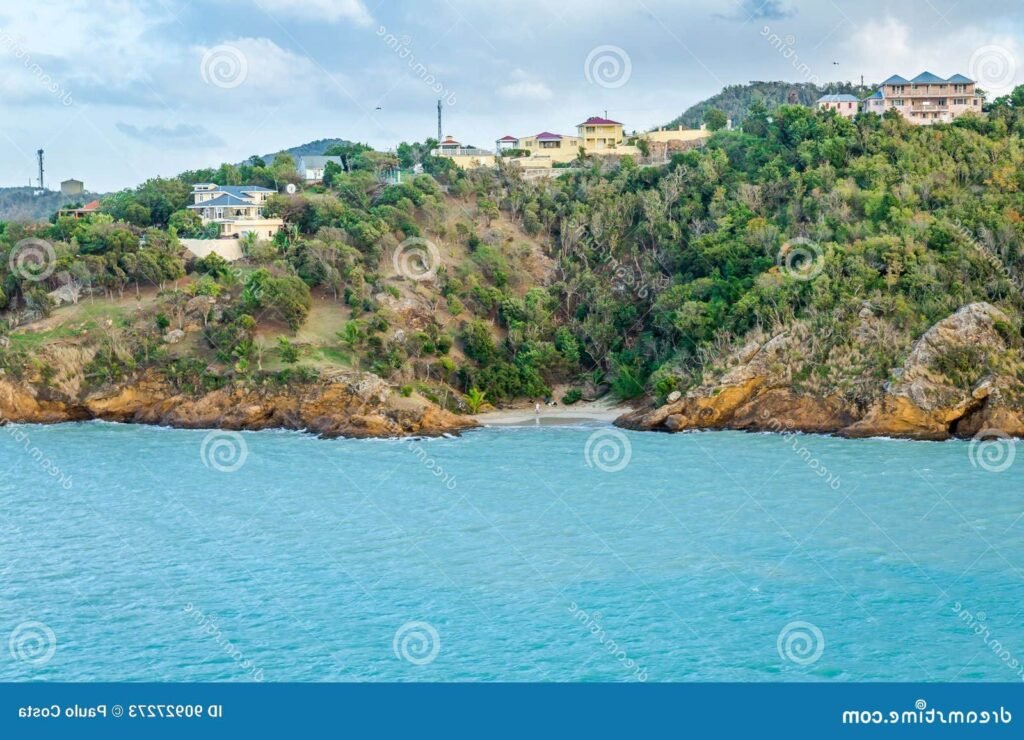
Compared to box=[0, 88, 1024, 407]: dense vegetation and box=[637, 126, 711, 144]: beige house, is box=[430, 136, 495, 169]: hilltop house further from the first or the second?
box=[637, 126, 711, 144]: beige house

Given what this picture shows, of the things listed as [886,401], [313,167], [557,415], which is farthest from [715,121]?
[886,401]

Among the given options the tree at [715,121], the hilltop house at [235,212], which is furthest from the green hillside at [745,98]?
the hilltop house at [235,212]

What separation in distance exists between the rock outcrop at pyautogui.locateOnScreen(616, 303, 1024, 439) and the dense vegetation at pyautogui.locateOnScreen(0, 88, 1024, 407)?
810mm

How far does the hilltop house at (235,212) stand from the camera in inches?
2714

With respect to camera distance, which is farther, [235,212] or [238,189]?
[238,189]

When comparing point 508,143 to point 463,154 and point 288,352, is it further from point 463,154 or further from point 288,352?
point 288,352

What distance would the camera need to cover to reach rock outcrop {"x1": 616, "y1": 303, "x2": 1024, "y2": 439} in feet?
160

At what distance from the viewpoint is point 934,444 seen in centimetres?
4738

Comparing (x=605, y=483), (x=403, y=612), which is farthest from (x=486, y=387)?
(x=403, y=612)

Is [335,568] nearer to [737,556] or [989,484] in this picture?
[737,556]

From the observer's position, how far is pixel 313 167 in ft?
275

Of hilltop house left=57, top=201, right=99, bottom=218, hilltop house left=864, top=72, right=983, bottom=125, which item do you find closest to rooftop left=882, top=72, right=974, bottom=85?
hilltop house left=864, top=72, right=983, bottom=125

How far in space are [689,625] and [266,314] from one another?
35829 millimetres

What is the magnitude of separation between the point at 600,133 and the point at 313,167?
64.8 feet
